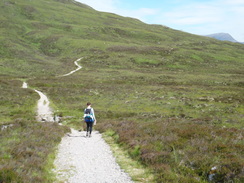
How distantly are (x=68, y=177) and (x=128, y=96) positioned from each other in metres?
37.1

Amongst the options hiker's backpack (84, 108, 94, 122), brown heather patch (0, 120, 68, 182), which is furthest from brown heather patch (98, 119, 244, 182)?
brown heather patch (0, 120, 68, 182)

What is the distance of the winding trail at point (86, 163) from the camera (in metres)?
9.08

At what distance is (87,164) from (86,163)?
0.18 m

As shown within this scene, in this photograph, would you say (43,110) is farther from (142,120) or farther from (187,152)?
(187,152)

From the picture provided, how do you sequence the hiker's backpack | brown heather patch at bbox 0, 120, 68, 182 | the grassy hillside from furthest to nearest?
the hiker's backpack < the grassy hillside < brown heather patch at bbox 0, 120, 68, 182

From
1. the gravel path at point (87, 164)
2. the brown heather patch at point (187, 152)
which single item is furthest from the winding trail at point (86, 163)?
the brown heather patch at point (187, 152)

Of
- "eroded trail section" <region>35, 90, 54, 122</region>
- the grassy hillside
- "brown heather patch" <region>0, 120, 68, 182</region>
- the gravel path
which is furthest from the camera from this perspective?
"eroded trail section" <region>35, 90, 54, 122</region>

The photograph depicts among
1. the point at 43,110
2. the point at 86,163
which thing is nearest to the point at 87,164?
the point at 86,163

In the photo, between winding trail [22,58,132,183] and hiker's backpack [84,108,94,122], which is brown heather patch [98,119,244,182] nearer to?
winding trail [22,58,132,183]

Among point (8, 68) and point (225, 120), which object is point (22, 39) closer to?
point (8, 68)

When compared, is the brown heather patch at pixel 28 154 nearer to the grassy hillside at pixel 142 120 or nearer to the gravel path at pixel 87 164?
the grassy hillside at pixel 142 120

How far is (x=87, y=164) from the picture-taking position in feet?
35.5

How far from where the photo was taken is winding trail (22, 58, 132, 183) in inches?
357

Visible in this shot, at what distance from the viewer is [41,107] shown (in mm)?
33750
